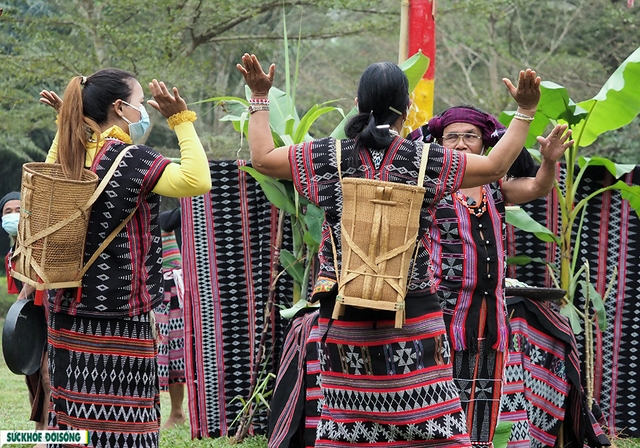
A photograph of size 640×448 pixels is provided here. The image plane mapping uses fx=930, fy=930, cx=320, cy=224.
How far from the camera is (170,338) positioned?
714 centimetres

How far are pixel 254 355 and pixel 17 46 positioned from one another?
29.0 ft

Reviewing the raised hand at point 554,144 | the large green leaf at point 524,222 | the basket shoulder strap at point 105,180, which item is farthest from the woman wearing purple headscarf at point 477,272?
the basket shoulder strap at point 105,180

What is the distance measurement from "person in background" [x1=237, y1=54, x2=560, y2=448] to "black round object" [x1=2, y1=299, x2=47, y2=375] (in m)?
1.49

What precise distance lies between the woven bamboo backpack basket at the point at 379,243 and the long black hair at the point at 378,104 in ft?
0.54

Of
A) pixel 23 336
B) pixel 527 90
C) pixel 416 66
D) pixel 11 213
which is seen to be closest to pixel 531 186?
pixel 527 90

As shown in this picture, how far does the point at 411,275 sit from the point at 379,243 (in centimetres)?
22

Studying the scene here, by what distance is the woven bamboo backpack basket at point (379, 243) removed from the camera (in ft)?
10.7

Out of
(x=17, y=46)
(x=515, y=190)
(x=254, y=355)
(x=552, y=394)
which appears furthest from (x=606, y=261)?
(x=17, y=46)

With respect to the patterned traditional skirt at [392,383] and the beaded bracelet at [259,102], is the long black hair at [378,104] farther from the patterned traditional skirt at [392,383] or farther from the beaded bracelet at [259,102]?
the patterned traditional skirt at [392,383]

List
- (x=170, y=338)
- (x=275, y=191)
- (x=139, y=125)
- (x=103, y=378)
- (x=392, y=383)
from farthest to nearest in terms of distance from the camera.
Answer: (x=170, y=338) → (x=275, y=191) → (x=139, y=125) → (x=103, y=378) → (x=392, y=383)

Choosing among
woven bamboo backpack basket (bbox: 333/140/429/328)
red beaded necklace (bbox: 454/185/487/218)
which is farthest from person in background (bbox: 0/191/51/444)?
woven bamboo backpack basket (bbox: 333/140/429/328)

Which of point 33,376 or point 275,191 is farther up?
point 275,191

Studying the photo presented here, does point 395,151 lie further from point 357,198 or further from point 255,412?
point 255,412

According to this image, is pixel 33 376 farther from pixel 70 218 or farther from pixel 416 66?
Answer: pixel 416 66
